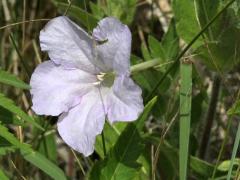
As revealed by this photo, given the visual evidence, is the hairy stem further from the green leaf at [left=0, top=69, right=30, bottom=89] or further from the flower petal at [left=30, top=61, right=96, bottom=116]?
the green leaf at [left=0, top=69, right=30, bottom=89]

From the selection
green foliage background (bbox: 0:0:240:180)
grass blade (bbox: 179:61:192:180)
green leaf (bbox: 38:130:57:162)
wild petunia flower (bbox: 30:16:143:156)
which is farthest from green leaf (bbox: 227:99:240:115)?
green leaf (bbox: 38:130:57:162)

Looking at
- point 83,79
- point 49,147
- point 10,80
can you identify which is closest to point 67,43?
point 83,79

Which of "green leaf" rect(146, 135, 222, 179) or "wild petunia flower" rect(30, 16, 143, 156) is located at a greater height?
"wild petunia flower" rect(30, 16, 143, 156)

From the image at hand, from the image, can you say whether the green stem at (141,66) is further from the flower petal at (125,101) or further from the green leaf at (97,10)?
the green leaf at (97,10)

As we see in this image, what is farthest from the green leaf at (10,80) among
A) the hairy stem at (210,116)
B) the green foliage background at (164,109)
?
the hairy stem at (210,116)

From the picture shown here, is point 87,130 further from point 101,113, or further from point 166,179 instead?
point 166,179

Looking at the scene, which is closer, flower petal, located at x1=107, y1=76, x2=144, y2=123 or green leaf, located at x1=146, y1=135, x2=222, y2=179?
flower petal, located at x1=107, y1=76, x2=144, y2=123
